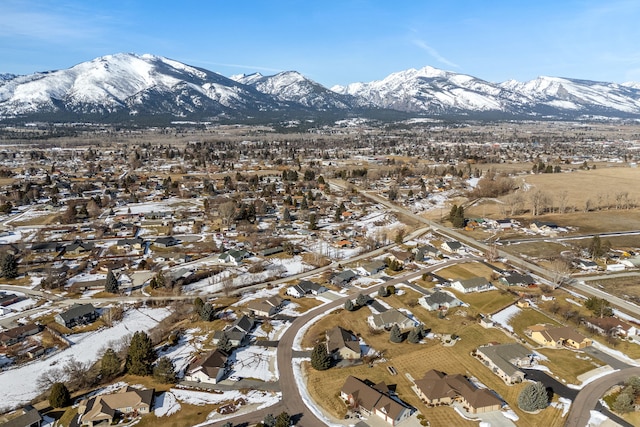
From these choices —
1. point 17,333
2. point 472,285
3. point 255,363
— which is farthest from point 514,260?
point 17,333

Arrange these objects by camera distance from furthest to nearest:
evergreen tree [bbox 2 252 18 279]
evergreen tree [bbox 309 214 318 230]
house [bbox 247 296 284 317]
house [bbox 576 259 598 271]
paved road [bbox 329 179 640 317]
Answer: evergreen tree [bbox 309 214 318 230] → house [bbox 576 259 598 271] → evergreen tree [bbox 2 252 18 279] → paved road [bbox 329 179 640 317] → house [bbox 247 296 284 317]

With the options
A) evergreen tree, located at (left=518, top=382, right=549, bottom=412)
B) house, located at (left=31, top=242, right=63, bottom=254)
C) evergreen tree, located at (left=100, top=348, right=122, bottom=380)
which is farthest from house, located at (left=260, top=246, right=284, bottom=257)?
evergreen tree, located at (left=518, top=382, right=549, bottom=412)

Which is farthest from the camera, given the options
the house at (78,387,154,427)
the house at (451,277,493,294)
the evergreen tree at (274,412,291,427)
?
the house at (451,277,493,294)

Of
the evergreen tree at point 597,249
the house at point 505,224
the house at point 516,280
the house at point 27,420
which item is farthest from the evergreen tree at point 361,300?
the house at point 505,224

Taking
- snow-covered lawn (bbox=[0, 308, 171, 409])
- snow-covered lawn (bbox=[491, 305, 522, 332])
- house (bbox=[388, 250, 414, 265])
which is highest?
house (bbox=[388, 250, 414, 265])

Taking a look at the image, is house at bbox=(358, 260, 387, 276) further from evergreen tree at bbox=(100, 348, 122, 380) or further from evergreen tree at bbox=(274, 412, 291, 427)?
evergreen tree at bbox=(100, 348, 122, 380)

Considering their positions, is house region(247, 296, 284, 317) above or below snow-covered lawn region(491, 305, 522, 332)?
above

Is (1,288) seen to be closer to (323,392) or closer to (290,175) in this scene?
(323,392)

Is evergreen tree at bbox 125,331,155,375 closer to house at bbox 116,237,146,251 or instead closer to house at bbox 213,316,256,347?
house at bbox 213,316,256,347

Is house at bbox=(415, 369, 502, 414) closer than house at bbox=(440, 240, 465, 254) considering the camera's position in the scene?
Yes
